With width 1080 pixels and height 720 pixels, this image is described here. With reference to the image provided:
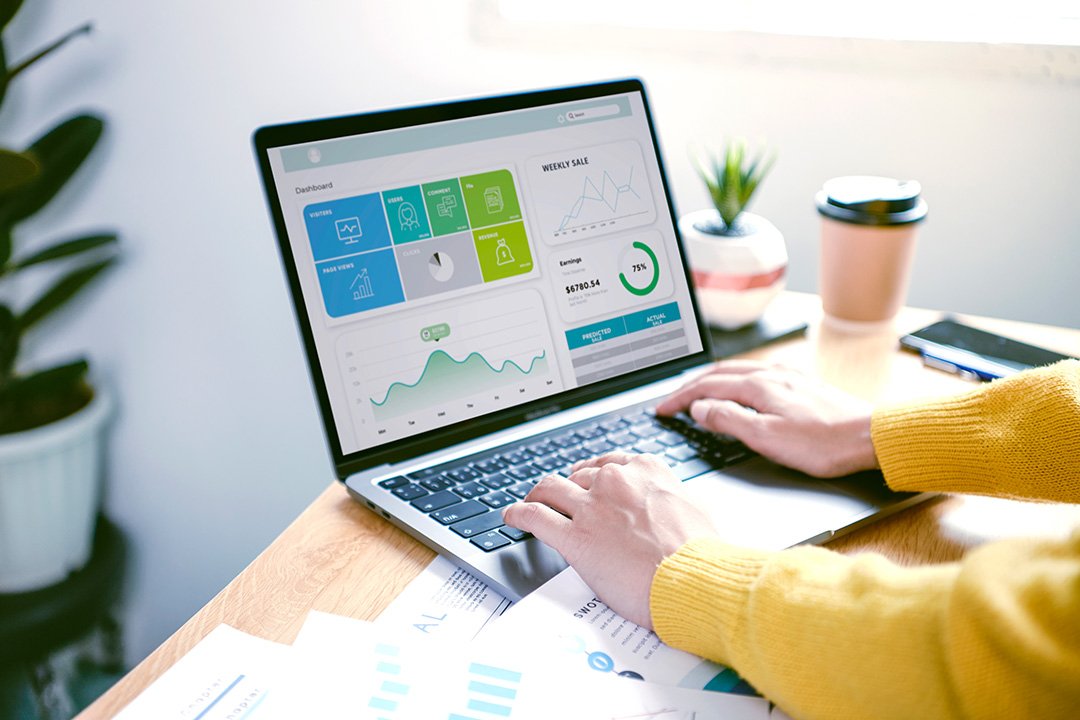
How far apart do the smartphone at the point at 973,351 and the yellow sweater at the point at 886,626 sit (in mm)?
544

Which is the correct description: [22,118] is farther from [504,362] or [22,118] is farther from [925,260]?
[925,260]

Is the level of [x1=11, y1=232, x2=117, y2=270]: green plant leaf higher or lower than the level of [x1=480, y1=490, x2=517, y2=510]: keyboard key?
higher

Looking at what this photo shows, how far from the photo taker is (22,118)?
178cm

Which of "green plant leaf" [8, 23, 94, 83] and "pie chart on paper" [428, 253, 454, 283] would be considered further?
A: "green plant leaf" [8, 23, 94, 83]

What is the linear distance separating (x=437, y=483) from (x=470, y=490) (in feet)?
0.10

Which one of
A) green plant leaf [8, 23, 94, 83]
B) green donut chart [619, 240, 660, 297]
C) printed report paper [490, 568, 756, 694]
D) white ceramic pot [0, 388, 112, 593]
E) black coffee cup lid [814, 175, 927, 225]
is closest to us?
printed report paper [490, 568, 756, 694]

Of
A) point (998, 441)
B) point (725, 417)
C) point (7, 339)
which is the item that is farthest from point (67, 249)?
point (998, 441)

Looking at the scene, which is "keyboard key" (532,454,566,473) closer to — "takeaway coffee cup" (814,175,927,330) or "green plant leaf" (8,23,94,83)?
"takeaway coffee cup" (814,175,927,330)

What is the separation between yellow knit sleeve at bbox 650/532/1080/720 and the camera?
1.58ft

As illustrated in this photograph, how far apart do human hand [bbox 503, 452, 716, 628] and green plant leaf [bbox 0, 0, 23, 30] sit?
142 cm

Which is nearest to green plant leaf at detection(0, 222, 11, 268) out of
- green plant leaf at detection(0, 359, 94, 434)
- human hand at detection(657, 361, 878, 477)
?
green plant leaf at detection(0, 359, 94, 434)

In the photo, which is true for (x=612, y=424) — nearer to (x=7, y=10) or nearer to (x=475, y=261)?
(x=475, y=261)

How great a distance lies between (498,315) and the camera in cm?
89

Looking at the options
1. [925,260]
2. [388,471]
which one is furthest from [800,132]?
[388,471]
